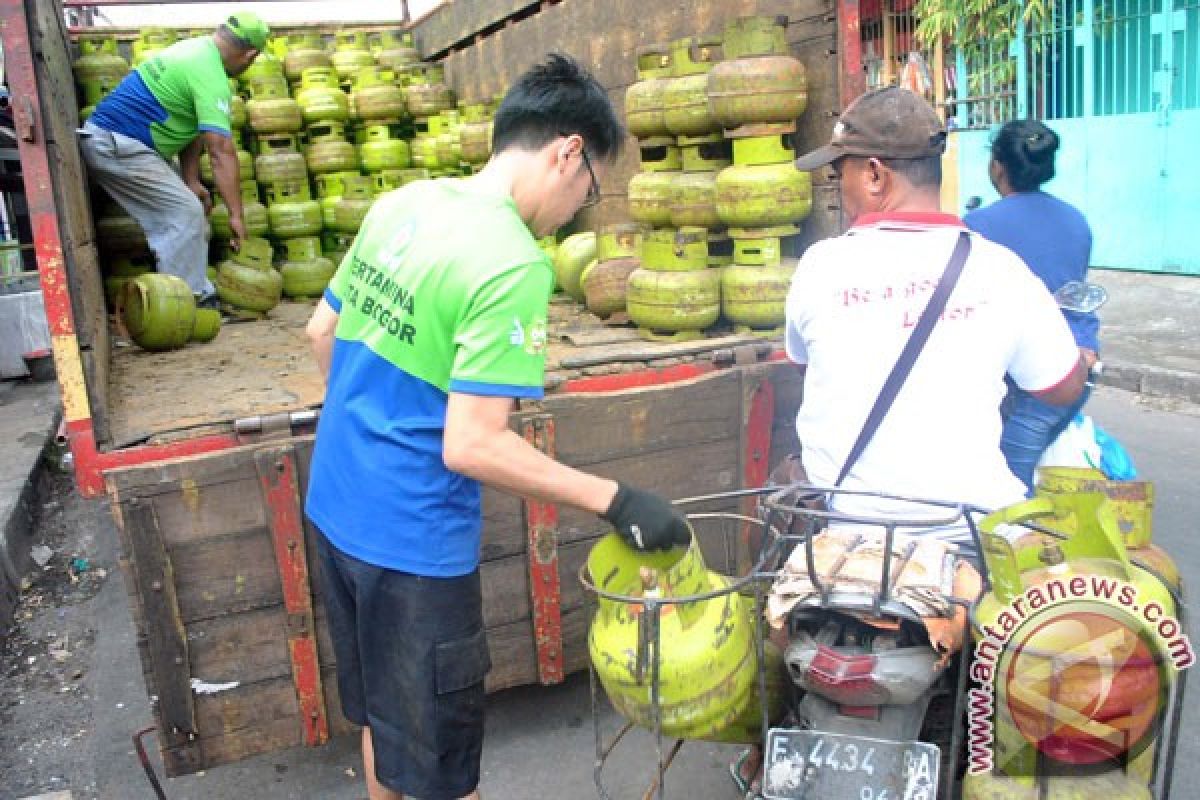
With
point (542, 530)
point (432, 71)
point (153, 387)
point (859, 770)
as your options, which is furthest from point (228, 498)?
point (432, 71)

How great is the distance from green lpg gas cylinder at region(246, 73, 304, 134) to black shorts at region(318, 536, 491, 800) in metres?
5.07

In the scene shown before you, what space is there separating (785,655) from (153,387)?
268cm

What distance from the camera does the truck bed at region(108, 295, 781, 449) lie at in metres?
3.07

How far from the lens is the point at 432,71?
303 inches

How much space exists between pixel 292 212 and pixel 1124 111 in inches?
346

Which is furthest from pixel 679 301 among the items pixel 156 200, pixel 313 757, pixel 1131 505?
pixel 156 200

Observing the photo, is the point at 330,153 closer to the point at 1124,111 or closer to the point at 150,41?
the point at 150,41

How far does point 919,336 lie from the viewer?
2.18 m

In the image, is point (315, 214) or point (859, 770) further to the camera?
point (315, 214)

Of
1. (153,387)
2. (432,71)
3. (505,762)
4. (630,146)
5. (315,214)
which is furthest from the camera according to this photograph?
→ (432,71)

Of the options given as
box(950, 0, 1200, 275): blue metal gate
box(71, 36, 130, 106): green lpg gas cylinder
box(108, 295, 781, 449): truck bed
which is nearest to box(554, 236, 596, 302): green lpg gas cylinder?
box(108, 295, 781, 449): truck bed

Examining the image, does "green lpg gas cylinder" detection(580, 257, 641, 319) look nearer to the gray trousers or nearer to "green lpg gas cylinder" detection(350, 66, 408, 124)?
the gray trousers

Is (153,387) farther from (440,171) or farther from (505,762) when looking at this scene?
(440,171)

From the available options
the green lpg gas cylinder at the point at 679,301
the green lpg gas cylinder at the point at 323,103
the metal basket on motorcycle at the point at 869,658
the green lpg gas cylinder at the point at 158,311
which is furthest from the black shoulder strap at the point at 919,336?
the green lpg gas cylinder at the point at 323,103
